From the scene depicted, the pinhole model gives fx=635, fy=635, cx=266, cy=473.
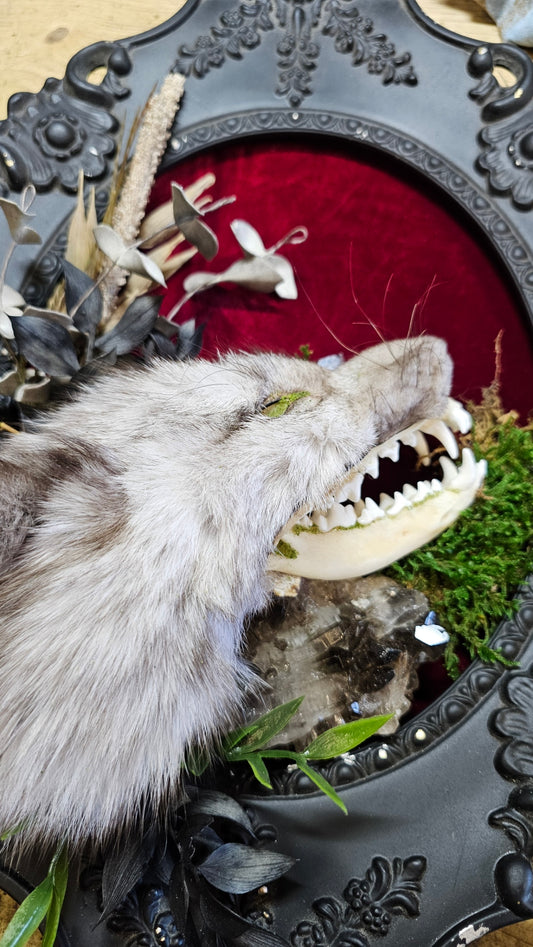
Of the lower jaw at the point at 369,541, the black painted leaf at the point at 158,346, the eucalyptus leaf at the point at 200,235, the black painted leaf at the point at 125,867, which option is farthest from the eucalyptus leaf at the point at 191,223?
the black painted leaf at the point at 125,867

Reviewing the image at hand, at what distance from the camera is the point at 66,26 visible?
1.01m

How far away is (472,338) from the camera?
0.79m

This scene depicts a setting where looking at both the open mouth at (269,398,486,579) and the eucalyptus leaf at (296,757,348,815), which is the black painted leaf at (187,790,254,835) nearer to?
the eucalyptus leaf at (296,757,348,815)

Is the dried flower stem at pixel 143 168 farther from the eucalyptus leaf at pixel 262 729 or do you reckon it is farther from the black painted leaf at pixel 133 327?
the eucalyptus leaf at pixel 262 729

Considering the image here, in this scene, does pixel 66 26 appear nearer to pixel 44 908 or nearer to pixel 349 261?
pixel 349 261

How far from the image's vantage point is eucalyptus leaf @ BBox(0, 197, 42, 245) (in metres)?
0.58

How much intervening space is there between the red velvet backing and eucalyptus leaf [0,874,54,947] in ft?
1.86

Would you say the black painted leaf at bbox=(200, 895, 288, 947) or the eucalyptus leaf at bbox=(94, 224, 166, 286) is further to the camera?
the eucalyptus leaf at bbox=(94, 224, 166, 286)

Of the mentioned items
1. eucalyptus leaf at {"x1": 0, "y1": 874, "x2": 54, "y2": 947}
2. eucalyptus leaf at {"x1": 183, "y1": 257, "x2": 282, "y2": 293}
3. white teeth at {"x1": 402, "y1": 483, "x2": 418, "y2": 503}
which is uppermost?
eucalyptus leaf at {"x1": 183, "y1": 257, "x2": 282, "y2": 293}

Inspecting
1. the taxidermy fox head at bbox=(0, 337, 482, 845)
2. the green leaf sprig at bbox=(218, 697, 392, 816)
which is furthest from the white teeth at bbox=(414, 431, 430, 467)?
the green leaf sprig at bbox=(218, 697, 392, 816)

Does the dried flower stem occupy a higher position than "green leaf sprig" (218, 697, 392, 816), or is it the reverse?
the dried flower stem

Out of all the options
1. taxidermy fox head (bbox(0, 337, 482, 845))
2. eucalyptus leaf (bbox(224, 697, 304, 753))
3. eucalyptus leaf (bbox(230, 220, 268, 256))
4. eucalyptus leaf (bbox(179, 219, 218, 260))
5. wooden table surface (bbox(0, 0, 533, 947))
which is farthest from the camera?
wooden table surface (bbox(0, 0, 533, 947))

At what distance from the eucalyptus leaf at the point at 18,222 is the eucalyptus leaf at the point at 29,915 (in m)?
0.58

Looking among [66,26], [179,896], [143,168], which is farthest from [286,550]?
[66,26]
